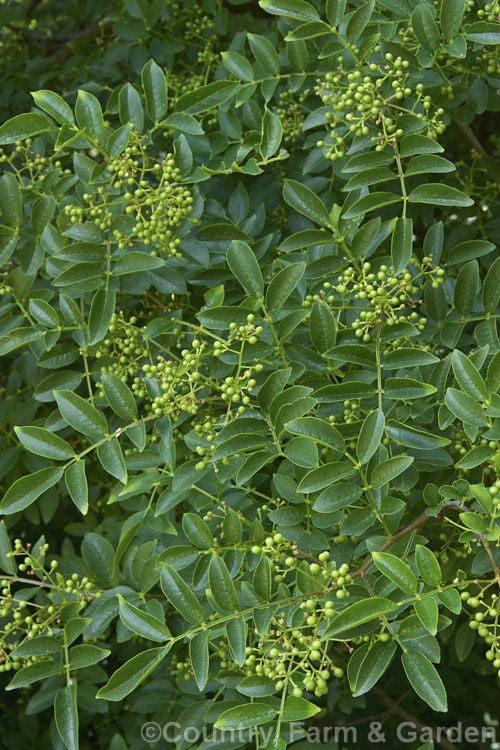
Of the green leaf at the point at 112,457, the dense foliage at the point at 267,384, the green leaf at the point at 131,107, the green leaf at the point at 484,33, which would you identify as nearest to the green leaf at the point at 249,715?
the dense foliage at the point at 267,384

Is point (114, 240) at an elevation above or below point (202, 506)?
above

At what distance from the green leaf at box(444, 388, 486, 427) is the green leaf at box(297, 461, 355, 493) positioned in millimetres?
217

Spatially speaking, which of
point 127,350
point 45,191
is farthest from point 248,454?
point 45,191

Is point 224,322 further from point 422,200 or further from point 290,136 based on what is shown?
point 290,136

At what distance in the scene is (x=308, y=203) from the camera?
1.91m

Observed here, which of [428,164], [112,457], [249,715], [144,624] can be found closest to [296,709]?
[249,715]

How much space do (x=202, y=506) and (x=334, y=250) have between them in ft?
2.16

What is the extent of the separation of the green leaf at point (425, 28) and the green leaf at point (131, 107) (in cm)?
68

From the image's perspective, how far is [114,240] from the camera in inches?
77.5

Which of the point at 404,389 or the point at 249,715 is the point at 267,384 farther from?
the point at 249,715

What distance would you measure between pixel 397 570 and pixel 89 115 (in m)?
1.21

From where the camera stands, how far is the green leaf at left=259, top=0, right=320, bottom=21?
1911 mm

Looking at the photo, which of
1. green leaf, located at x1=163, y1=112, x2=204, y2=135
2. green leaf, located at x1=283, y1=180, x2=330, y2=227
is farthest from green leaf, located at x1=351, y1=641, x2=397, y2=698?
green leaf, located at x1=163, y1=112, x2=204, y2=135

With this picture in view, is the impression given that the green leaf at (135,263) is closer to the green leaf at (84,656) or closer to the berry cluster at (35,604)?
the berry cluster at (35,604)
